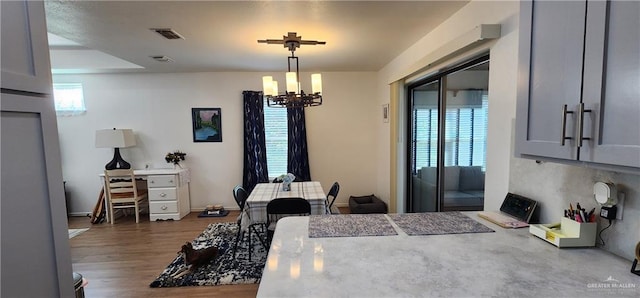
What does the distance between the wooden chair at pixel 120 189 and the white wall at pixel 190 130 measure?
0.52 m

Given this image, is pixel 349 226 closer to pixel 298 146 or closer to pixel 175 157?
pixel 298 146

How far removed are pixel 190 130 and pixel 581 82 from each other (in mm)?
4983

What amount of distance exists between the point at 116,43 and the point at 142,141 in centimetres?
220

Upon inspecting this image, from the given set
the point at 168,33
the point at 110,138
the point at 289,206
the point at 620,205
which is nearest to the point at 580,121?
the point at 620,205

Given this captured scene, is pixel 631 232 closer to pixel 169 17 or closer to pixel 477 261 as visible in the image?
pixel 477 261

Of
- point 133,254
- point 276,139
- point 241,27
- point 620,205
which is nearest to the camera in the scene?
point 620,205

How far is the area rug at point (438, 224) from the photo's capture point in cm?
143

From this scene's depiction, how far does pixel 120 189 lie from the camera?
4.38 m

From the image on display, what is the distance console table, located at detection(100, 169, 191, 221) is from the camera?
14.6 feet

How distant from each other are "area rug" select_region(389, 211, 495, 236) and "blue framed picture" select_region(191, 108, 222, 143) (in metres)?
3.92

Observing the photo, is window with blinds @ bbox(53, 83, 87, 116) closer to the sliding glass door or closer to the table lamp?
the table lamp

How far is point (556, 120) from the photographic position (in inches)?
43.3

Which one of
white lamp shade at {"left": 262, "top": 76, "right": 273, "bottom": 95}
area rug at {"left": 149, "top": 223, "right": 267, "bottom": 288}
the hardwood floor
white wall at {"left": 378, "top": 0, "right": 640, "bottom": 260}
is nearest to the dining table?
area rug at {"left": 149, "top": 223, "right": 267, "bottom": 288}

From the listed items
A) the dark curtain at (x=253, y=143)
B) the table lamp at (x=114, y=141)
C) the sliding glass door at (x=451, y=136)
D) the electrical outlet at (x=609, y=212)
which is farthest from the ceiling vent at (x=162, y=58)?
the electrical outlet at (x=609, y=212)
